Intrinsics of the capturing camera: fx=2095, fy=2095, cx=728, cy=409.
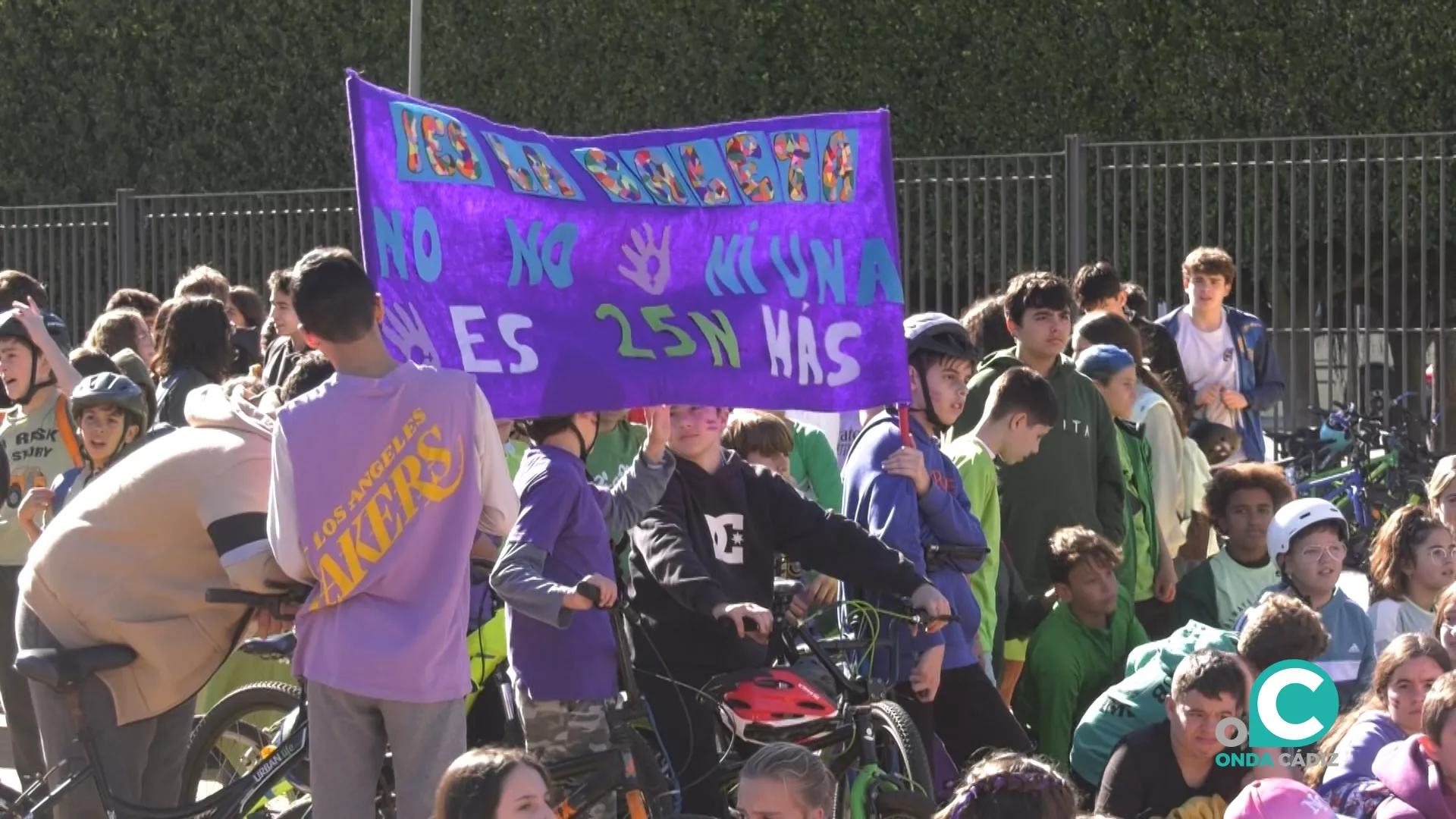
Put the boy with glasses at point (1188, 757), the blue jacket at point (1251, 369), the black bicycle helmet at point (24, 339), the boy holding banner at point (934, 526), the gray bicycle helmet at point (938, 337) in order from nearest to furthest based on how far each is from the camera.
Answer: the boy with glasses at point (1188, 757)
the boy holding banner at point (934, 526)
the gray bicycle helmet at point (938, 337)
the black bicycle helmet at point (24, 339)
the blue jacket at point (1251, 369)

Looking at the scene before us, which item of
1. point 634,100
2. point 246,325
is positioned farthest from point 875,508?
point 634,100

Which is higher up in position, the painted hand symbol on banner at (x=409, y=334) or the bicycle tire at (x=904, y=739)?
the painted hand symbol on banner at (x=409, y=334)

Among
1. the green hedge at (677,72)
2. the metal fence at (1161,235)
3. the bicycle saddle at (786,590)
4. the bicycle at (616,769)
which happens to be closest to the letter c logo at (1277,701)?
Result: the bicycle saddle at (786,590)

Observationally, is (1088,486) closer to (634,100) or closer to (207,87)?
(634,100)

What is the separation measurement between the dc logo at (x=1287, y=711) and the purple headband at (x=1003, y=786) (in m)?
1.49

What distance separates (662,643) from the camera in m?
5.86

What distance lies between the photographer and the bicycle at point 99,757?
5.16 meters

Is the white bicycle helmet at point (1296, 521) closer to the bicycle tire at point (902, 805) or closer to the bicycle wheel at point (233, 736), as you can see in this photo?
the bicycle tire at point (902, 805)

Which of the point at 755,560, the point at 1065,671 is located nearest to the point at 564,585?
the point at 755,560

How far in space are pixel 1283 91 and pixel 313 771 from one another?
41.4 ft

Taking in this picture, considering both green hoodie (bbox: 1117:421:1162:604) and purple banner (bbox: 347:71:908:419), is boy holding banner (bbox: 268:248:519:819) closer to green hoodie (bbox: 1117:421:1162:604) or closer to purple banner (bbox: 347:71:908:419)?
purple banner (bbox: 347:71:908:419)

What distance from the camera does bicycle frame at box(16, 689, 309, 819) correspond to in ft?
17.4

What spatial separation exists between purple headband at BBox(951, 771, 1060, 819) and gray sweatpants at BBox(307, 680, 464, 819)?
4.95ft

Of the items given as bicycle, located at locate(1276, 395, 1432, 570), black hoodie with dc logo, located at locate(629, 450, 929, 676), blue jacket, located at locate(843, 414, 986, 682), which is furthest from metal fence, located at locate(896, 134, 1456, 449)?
black hoodie with dc logo, located at locate(629, 450, 929, 676)
